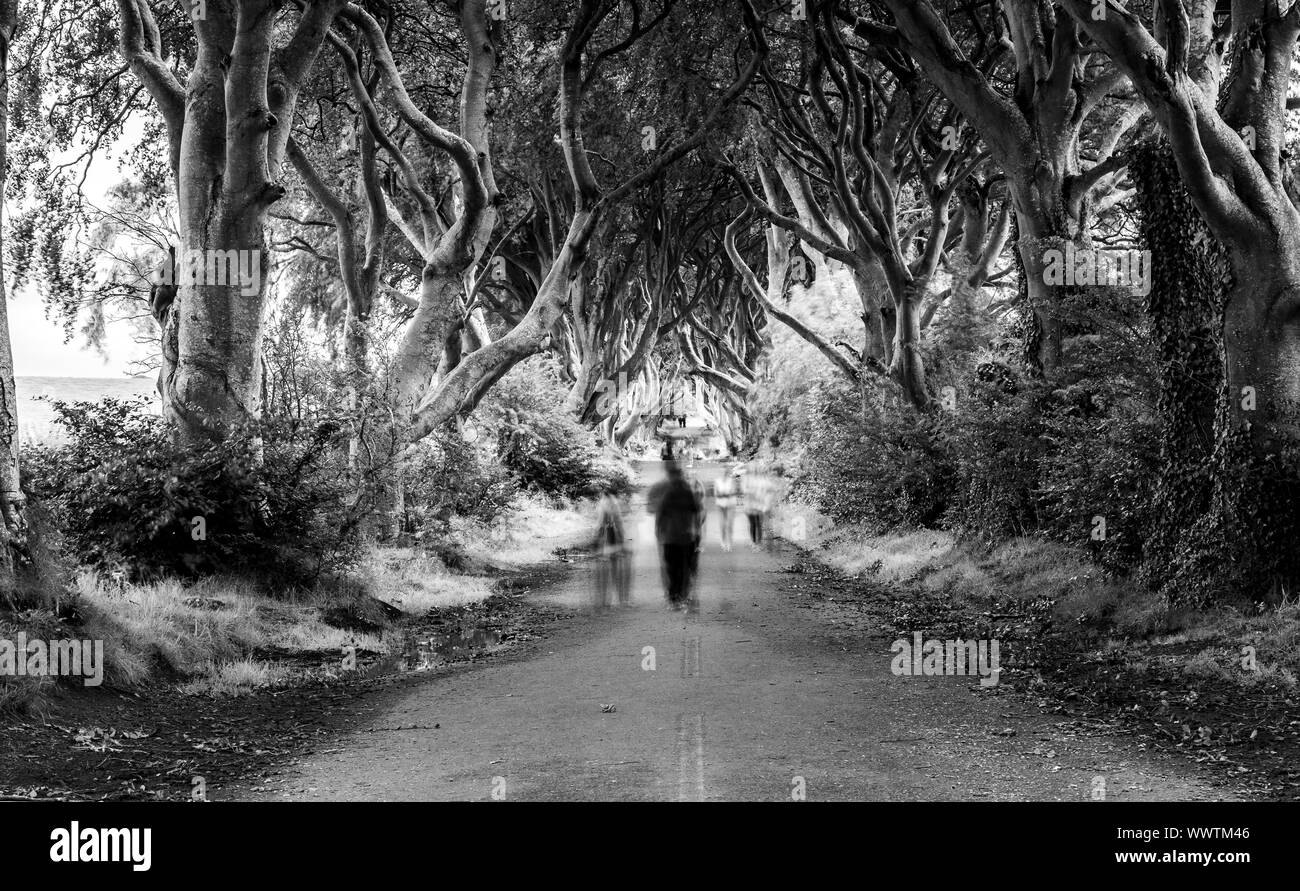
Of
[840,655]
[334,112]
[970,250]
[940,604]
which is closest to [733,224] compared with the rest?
[970,250]

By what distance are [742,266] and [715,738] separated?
20.6 metres

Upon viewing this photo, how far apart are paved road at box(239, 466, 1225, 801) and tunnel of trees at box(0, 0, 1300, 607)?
2.87 m

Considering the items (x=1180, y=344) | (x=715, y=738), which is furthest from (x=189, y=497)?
(x=1180, y=344)

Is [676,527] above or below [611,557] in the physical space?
above

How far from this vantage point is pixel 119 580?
8.96 meters

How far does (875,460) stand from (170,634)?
1187 centimetres


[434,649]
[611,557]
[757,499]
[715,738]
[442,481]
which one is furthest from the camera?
[757,499]

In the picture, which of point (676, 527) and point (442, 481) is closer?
point (676, 527)

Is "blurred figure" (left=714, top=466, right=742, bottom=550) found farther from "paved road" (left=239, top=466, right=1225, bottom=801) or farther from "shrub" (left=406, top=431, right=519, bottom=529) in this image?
"paved road" (left=239, top=466, right=1225, bottom=801)

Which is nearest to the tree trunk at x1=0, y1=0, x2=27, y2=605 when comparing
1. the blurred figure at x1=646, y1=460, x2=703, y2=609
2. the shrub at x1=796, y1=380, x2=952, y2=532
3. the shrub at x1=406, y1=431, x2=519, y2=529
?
the blurred figure at x1=646, y1=460, x2=703, y2=609

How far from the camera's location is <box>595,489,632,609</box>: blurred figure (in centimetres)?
1401

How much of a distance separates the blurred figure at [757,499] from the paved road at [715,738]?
11.8 m

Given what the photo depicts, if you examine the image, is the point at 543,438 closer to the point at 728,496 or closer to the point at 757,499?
the point at 728,496

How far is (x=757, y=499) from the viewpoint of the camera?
32.1m
